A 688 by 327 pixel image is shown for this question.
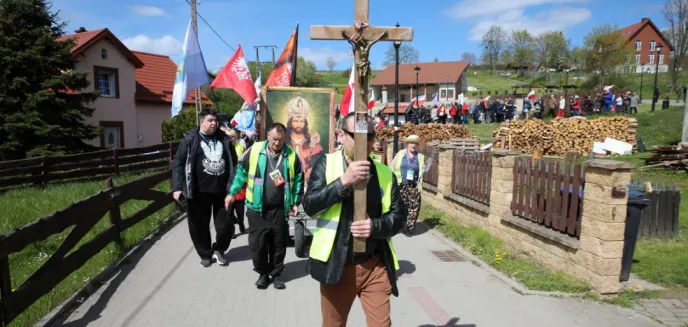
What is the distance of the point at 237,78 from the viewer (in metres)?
9.15

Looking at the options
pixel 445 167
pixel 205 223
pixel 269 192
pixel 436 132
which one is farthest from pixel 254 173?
pixel 436 132

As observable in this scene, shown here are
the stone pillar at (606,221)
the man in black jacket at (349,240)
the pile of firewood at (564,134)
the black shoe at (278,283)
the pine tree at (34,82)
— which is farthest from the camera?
the pile of firewood at (564,134)

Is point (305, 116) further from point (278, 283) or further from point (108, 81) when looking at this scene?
point (108, 81)

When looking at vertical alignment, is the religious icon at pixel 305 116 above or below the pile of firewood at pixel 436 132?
above

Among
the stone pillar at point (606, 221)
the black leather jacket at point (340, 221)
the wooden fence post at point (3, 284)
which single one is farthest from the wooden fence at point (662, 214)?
the wooden fence post at point (3, 284)

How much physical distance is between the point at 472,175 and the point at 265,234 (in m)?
4.80

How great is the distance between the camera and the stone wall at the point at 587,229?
5078mm

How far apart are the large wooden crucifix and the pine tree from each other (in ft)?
60.2

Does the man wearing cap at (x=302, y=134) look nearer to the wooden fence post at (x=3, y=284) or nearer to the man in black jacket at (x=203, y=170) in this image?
the man in black jacket at (x=203, y=170)

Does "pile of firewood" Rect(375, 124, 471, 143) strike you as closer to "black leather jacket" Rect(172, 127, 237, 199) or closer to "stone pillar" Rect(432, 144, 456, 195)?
"stone pillar" Rect(432, 144, 456, 195)

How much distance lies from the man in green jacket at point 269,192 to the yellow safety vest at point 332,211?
2333 millimetres

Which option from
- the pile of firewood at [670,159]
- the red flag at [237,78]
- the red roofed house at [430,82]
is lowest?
the pile of firewood at [670,159]

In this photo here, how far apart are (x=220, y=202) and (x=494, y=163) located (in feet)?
14.2

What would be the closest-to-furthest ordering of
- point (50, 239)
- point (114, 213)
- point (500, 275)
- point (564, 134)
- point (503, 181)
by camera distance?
point (500, 275), point (114, 213), point (503, 181), point (50, 239), point (564, 134)
